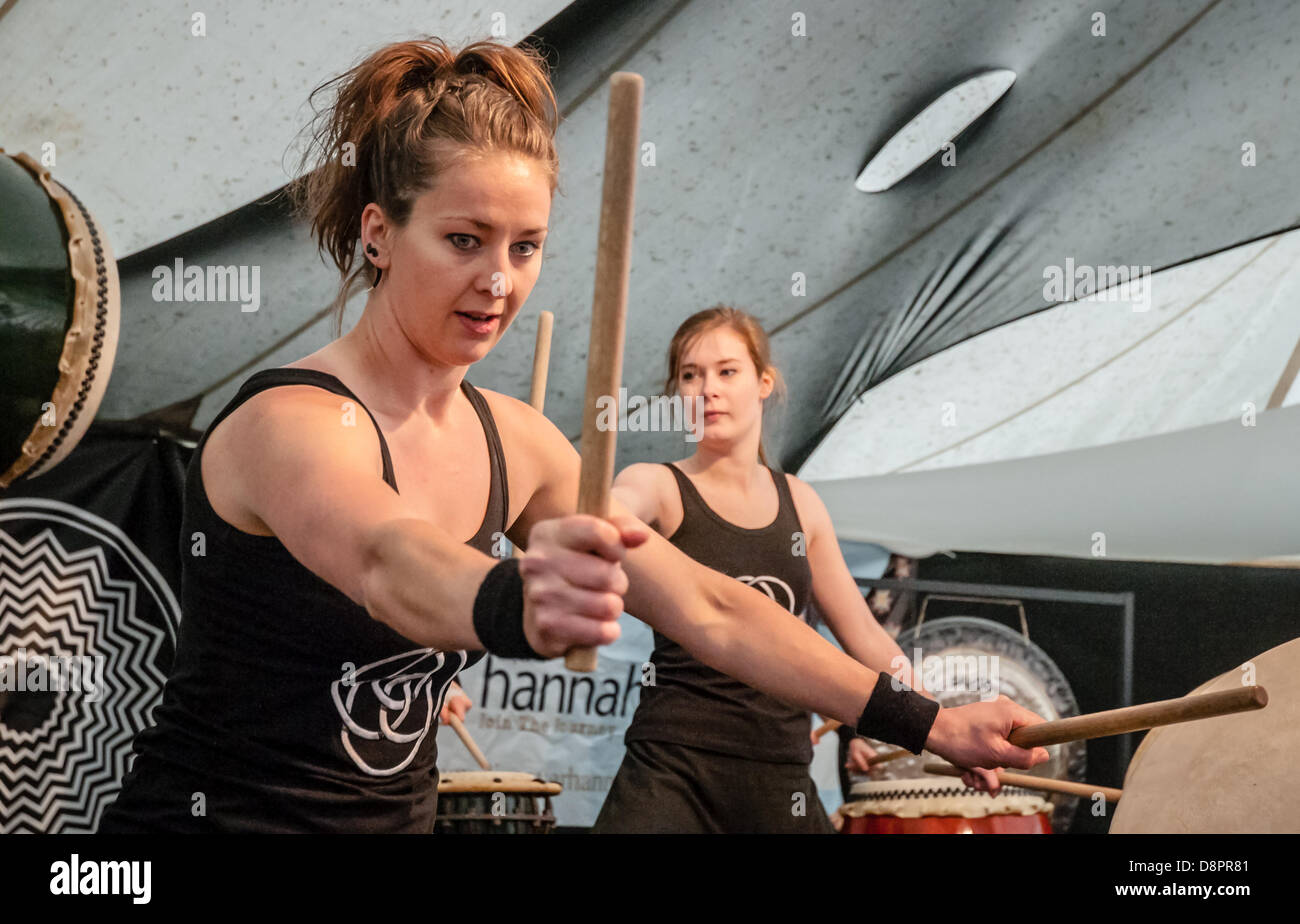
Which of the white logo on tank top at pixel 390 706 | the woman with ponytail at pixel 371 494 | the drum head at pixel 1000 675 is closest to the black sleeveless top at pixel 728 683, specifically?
the woman with ponytail at pixel 371 494

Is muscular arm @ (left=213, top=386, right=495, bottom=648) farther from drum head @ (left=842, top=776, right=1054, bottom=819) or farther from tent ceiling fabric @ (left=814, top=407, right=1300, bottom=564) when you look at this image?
tent ceiling fabric @ (left=814, top=407, right=1300, bottom=564)

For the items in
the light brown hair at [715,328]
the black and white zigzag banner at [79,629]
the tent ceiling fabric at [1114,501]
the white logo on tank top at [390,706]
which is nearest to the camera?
the white logo on tank top at [390,706]

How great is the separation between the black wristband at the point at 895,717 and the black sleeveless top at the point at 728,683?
0.60m

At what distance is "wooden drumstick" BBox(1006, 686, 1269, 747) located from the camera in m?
1.24

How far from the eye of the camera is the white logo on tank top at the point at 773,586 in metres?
2.16

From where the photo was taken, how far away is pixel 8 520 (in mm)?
2686

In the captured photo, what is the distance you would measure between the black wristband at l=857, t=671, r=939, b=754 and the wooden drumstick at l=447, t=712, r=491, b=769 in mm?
1568

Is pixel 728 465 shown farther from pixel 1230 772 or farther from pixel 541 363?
pixel 1230 772

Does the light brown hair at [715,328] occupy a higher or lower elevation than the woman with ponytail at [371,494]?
higher

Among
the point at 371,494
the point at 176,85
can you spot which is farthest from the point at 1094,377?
the point at 371,494

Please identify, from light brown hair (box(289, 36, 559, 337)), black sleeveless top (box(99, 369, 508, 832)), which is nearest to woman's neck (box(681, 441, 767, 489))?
light brown hair (box(289, 36, 559, 337))

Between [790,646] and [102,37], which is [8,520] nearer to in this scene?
[102,37]

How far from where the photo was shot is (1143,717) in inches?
52.6

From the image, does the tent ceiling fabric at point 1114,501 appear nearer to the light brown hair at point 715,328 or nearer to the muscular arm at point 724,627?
the light brown hair at point 715,328
